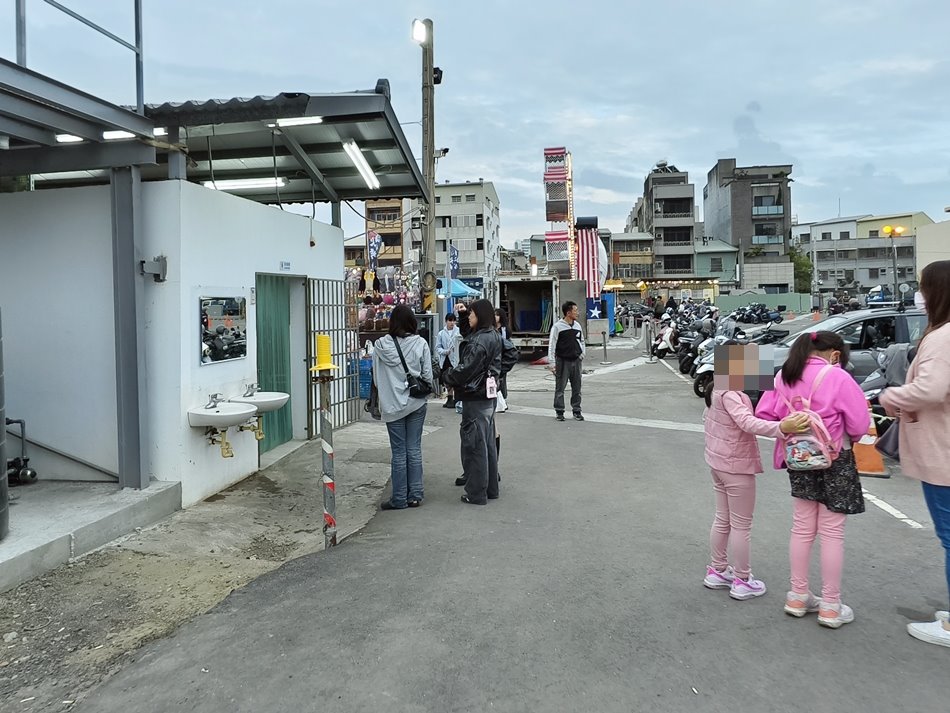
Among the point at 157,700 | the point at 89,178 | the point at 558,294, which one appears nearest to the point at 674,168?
the point at 558,294

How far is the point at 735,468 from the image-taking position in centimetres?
405

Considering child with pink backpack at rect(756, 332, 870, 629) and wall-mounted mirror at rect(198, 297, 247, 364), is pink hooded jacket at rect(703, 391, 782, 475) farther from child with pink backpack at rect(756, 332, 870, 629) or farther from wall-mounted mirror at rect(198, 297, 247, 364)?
wall-mounted mirror at rect(198, 297, 247, 364)

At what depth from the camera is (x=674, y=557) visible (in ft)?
16.2

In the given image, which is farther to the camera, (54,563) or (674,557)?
(674,557)

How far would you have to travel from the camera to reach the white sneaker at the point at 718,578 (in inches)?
168

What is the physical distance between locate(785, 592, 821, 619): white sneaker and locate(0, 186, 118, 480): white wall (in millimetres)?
5501

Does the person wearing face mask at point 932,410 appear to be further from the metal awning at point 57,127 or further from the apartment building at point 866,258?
the apartment building at point 866,258

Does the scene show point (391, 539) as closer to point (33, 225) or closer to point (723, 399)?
point (723, 399)

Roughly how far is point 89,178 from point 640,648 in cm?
847

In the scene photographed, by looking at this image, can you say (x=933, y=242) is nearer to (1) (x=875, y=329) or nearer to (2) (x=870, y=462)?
(1) (x=875, y=329)

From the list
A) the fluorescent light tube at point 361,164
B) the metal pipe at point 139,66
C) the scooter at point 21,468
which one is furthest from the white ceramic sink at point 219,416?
the fluorescent light tube at point 361,164

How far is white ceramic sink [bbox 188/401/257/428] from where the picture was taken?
5965mm

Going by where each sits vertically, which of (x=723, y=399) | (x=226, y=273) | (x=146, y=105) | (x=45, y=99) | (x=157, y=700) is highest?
(x=146, y=105)

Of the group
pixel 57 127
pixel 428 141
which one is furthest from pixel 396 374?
pixel 428 141
